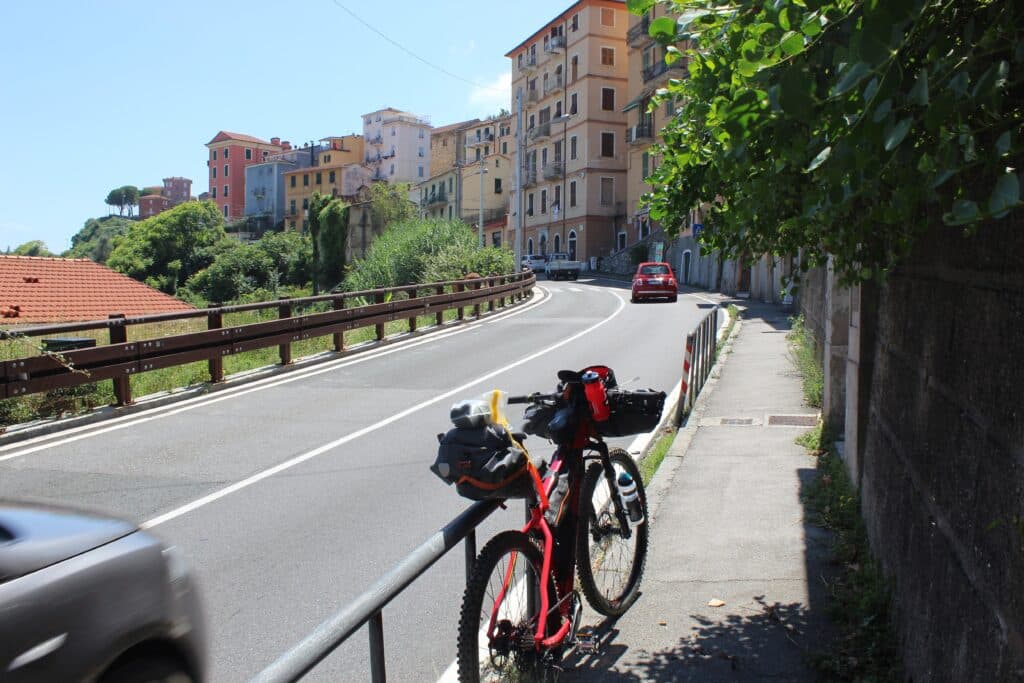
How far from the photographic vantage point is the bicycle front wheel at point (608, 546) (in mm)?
4473

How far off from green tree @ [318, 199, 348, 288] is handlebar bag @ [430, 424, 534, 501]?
241ft

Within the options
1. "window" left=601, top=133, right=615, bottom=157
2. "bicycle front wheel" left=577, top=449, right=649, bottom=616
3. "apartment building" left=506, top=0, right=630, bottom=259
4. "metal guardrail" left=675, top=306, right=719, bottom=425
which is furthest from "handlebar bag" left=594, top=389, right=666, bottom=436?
"window" left=601, top=133, right=615, bottom=157

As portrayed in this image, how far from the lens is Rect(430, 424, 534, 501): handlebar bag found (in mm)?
3506

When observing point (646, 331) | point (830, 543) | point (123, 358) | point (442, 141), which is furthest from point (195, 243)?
point (830, 543)

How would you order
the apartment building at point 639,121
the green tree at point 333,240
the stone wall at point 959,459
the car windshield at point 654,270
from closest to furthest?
1. the stone wall at point 959,459
2. the car windshield at point 654,270
3. the apartment building at point 639,121
4. the green tree at point 333,240

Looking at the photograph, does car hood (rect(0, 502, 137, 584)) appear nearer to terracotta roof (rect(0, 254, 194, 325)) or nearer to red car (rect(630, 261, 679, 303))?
red car (rect(630, 261, 679, 303))

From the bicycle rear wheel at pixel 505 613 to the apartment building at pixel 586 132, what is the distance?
6823 cm

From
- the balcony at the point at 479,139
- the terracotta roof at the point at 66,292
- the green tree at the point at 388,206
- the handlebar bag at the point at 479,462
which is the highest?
the balcony at the point at 479,139

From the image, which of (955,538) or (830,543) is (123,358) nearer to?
(830,543)

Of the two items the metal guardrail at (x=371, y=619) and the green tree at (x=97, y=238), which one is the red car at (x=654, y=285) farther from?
the green tree at (x=97, y=238)

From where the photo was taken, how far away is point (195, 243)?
90750mm

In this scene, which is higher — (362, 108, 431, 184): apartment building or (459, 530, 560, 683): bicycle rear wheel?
(362, 108, 431, 184): apartment building

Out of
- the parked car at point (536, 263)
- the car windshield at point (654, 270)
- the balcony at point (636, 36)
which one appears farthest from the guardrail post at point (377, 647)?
the balcony at point (636, 36)

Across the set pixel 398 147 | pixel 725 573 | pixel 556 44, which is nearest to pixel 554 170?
pixel 556 44
